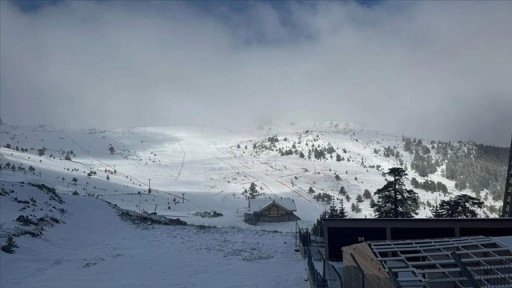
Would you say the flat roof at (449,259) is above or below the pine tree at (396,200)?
below

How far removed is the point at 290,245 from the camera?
117 ft

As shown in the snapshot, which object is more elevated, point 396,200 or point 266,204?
point 396,200

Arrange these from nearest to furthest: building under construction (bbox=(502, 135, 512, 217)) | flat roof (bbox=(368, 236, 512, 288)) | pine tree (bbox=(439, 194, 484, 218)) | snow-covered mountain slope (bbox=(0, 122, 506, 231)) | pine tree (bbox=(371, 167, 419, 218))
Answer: flat roof (bbox=(368, 236, 512, 288)) → building under construction (bbox=(502, 135, 512, 217)) → pine tree (bbox=(439, 194, 484, 218)) → pine tree (bbox=(371, 167, 419, 218)) → snow-covered mountain slope (bbox=(0, 122, 506, 231))

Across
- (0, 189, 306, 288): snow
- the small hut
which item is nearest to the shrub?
(0, 189, 306, 288): snow

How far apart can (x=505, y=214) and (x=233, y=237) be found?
2334 centimetres

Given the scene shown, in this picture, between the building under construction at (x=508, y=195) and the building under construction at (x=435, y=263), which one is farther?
the building under construction at (x=508, y=195)

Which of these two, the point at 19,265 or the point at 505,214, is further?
the point at 505,214

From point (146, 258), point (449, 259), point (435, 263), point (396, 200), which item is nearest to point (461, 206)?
point (396, 200)

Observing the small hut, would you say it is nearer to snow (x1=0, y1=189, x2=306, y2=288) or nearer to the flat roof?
snow (x1=0, y1=189, x2=306, y2=288)

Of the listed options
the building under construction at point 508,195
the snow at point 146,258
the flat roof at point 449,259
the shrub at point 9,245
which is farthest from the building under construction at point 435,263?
the shrub at point 9,245

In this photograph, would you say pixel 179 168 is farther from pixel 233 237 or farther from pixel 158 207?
pixel 233 237

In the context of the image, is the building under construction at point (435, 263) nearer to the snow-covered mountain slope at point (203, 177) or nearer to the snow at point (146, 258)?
the snow at point (146, 258)

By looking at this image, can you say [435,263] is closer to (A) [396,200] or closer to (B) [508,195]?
(B) [508,195]

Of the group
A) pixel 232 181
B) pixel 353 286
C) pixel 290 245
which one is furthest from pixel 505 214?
pixel 232 181
